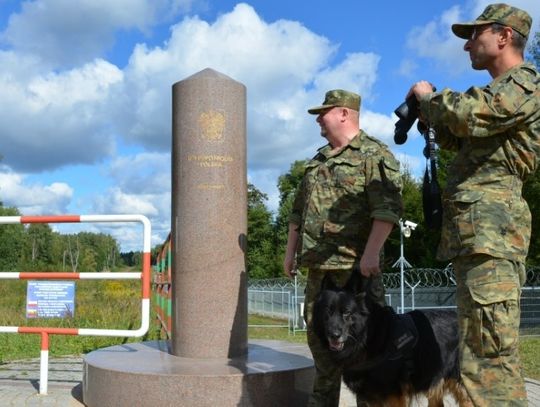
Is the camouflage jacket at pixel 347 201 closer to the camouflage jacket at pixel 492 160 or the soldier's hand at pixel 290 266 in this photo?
the soldier's hand at pixel 290 266

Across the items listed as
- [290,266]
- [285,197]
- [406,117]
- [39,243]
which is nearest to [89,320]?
[290,266]

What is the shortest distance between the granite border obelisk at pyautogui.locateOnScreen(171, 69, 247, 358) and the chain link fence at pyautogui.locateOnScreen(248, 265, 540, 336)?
18.6 feet

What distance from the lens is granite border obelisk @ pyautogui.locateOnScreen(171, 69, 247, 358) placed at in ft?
15.9

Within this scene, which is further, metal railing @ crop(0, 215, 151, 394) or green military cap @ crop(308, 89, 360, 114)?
metal railing @ crop(0, 215, 151, 394)

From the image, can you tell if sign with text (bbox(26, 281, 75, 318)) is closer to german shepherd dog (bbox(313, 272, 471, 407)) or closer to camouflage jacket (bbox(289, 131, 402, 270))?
camouflage jacket (bbox(289, 131, 402, 270))

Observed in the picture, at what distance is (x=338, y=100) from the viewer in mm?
3861

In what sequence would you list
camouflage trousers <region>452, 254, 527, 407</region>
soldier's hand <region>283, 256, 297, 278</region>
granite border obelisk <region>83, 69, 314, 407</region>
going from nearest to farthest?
camouflage trousers <region>452, 254, 527, 407</region> < soldier's hand <region>283, 256, 297, 278</region> < granite border obelisk <region>83, 69, 314, 407</region>

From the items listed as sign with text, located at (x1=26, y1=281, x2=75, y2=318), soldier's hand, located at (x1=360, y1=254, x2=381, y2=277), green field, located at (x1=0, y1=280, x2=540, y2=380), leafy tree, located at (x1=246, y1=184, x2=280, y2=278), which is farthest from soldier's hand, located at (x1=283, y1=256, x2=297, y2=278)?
leafy tree, located at (x1=246, y1=184, x2=280, y2=278)

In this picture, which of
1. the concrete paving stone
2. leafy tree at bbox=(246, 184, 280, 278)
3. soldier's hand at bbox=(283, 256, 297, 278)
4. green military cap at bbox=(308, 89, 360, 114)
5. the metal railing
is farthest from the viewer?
leafy tree at bbox=(246, 184, 280, 278)

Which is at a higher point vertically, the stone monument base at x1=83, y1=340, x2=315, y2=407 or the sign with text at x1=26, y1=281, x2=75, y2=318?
the sign with text at x1=26, y1=281, x2=75, y2=318

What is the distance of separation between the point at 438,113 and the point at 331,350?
1.64 m

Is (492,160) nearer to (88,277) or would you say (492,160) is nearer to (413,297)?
(88,277)

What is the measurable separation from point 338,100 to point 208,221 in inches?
63.4

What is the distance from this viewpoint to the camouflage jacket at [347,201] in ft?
12.1
